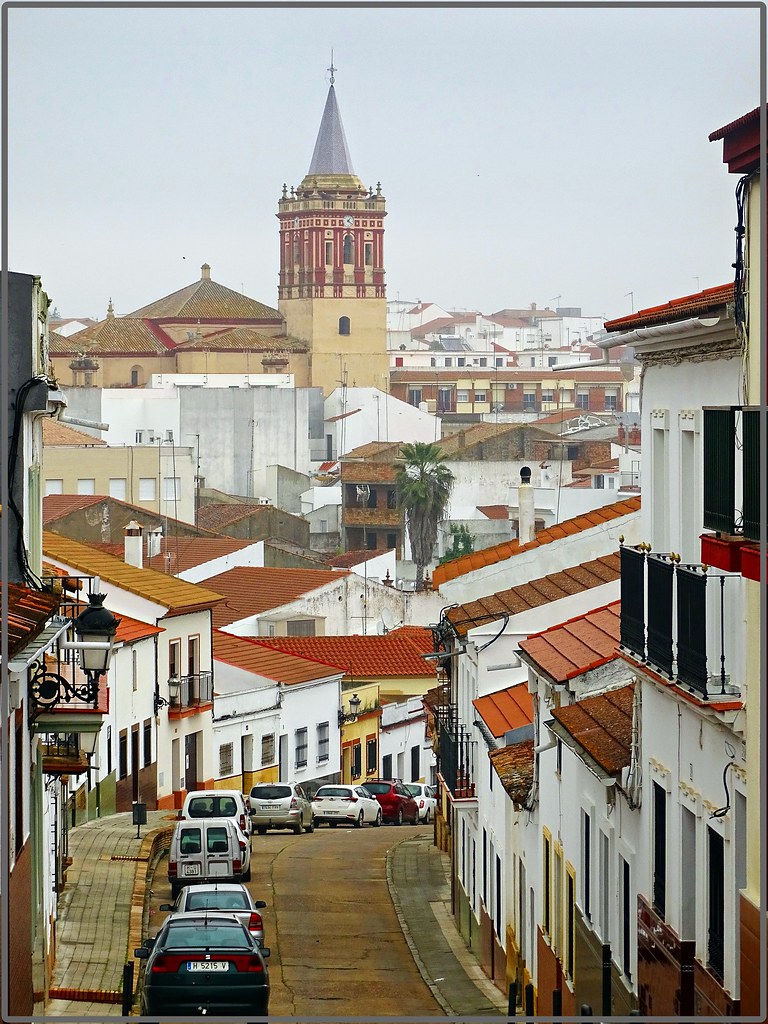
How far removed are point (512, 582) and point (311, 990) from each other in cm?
713

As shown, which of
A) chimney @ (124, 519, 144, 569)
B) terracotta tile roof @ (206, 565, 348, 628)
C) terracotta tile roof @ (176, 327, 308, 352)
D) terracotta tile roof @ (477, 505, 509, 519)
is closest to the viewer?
chimney @ (124, 519, 144, 569)

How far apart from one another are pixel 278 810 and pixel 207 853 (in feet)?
31.6

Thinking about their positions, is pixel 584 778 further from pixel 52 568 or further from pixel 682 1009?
pixel 52 568

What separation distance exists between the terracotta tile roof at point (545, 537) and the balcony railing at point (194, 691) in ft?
34.6

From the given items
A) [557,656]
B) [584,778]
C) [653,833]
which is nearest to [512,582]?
[557,656]

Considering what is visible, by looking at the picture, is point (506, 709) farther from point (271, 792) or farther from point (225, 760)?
point (225, 760)

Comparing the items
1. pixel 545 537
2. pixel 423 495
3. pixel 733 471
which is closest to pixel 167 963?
pixel 733 471

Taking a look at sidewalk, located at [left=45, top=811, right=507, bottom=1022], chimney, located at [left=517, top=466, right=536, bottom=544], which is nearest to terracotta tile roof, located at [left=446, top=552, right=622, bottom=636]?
sidewalk, located at [left=45, top=811, right=507, bottom=1022]

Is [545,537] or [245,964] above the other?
[545,537]

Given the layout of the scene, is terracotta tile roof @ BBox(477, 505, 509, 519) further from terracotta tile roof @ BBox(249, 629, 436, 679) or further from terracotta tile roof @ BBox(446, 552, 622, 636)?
terracotta tile roof @ BBox(446, 552, 622, 636)

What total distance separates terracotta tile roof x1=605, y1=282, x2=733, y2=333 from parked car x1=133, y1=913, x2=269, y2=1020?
6725 mm

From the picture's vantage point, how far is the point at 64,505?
7000 centimetres

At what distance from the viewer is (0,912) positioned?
10250mm

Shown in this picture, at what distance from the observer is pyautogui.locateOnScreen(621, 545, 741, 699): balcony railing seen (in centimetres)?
959
